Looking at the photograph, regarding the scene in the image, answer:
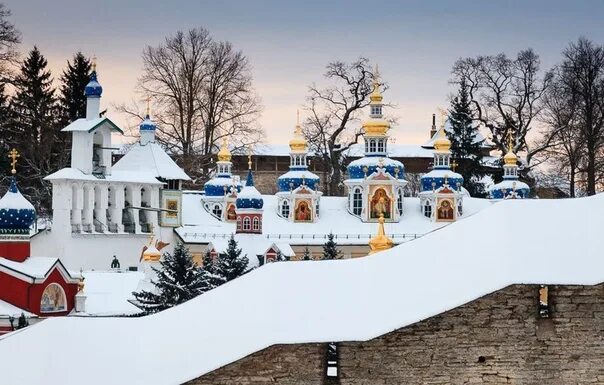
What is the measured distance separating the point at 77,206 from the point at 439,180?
13.6m

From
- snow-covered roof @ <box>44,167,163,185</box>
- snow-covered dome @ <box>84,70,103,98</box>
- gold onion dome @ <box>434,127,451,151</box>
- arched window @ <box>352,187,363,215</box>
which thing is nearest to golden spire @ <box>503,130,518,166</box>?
gold onion dome @ <box>434,127,451,151</box>

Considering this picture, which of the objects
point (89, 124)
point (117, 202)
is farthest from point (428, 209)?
point (89, 124)

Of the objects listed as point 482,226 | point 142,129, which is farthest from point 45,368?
point 142,129

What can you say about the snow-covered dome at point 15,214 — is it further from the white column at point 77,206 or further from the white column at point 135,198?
the white column at point 135,198

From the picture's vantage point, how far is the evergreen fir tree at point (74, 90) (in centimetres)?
4984

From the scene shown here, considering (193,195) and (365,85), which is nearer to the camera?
(193,195)

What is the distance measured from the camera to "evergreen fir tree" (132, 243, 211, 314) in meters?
26.6

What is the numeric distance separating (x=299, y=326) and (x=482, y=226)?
6.25ft

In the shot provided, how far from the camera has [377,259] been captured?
39.1ft

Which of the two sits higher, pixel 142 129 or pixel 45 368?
pixel 142 129

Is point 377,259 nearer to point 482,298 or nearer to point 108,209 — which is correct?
point 482,298

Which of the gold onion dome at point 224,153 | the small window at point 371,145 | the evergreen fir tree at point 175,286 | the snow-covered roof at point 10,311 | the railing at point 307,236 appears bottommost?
the snow-covered roof at point 10,311

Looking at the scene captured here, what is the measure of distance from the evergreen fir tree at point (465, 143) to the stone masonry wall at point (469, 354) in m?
43.1

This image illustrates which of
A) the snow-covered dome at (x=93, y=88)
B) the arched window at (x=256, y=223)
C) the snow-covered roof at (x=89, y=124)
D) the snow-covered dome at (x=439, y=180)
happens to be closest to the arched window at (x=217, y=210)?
the arched window at (x=256, y=223)
